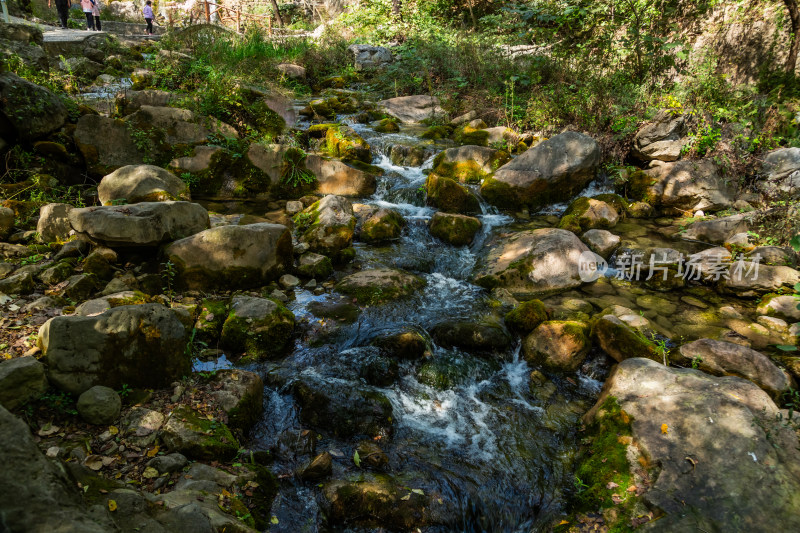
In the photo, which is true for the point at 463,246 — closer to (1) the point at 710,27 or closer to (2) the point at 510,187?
(2) the point at 510,187

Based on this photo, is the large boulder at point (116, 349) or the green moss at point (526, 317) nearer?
the large boulder at point (116, 349)

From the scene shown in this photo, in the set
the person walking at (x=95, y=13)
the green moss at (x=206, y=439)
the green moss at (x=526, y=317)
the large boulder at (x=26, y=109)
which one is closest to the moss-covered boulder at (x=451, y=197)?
the green moss at (x=526, y=317)

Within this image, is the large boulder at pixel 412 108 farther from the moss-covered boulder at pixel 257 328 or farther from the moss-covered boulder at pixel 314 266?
the moss-covered boulder at pixel 257 328

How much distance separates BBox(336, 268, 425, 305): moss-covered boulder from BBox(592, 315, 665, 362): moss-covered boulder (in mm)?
2466

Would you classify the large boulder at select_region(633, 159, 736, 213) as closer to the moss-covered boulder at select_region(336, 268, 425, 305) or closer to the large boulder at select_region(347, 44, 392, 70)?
the moss-covered boulder at select_region(336, 268, 425, 305)

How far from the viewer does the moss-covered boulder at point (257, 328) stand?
436cm

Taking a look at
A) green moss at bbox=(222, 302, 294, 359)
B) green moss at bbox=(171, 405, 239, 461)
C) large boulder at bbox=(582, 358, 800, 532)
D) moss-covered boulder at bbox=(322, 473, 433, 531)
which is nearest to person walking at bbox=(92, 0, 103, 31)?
green moss at bbox=(222, 302, 294, 359)

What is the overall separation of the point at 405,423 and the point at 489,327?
1.69 m

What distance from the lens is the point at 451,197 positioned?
26.4 ft

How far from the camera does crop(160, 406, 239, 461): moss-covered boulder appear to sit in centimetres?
295

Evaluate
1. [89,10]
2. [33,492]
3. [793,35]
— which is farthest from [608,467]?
[89,10]

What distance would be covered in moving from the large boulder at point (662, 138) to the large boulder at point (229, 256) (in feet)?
25.7

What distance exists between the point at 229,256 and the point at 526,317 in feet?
12.6

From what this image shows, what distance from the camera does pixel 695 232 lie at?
23.5 feet
